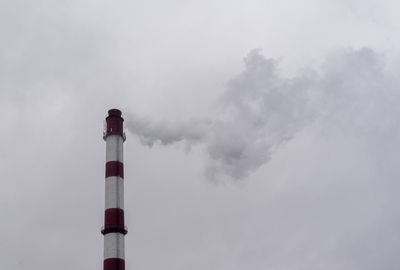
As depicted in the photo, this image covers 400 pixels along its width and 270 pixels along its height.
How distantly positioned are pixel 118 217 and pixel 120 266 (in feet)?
11.1

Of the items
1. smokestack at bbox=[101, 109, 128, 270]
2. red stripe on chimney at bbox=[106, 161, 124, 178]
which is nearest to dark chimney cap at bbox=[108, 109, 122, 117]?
smokestack at bbox=[101, 109, 128, 270]

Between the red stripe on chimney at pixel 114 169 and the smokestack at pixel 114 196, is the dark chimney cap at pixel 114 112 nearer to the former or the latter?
the smokestack at pixel 114 196

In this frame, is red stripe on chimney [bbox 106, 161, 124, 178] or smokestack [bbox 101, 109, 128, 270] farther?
red stripe on chimney [bbox 106, 161, 124, 178]

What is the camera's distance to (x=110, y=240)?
37.6 m

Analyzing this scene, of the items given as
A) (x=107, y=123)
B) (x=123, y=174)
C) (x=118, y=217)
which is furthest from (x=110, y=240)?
(x=107, y=123)

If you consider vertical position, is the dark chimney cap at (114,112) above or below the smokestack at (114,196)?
above

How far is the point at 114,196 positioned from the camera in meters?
39.3

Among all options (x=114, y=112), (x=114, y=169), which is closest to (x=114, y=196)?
(x=114, y=169)

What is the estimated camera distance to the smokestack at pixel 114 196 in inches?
1474

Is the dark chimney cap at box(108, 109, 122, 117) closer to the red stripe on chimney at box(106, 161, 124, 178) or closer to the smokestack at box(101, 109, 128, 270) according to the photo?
the smokestack at box(101, 109, 128, 270)

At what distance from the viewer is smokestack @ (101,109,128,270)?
123 ft

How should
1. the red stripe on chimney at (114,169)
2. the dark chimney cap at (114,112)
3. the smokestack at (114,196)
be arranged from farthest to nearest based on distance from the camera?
the dark chimney cap at (114,112) → the red stripe on chimney at (114,169) → the smokestack at (114,196)

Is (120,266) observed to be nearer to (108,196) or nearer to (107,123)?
(108,196)

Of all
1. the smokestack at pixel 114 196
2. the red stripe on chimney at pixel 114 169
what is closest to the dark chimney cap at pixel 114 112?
the smokestack at pixel 114 196
